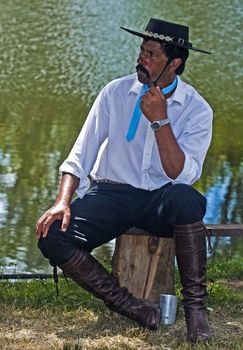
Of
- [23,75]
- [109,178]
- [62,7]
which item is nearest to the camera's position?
[109,178]

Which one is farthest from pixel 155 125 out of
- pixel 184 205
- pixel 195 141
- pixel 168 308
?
pixel 168 308

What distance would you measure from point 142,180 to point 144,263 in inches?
16.0

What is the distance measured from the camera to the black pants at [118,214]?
4812 mm

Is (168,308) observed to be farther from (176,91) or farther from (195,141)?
(176,91)

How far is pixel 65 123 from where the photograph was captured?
12117 mm

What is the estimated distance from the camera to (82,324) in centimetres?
509

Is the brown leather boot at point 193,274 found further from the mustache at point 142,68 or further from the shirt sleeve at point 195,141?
the mustache at point 142,68

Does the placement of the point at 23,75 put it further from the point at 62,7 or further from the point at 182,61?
the point at 182,61

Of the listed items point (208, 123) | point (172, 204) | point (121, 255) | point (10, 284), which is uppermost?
point (208, 123)

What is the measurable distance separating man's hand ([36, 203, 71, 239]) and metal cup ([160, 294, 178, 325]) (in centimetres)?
61

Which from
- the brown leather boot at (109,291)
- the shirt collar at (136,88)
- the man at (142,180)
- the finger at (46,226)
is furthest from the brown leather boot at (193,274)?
the shirt collar at (136,88)

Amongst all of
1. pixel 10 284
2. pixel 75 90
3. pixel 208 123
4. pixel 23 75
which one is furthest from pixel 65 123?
pixel 208 123

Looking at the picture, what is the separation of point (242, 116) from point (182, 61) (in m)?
8.16

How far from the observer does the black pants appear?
4.81 m
